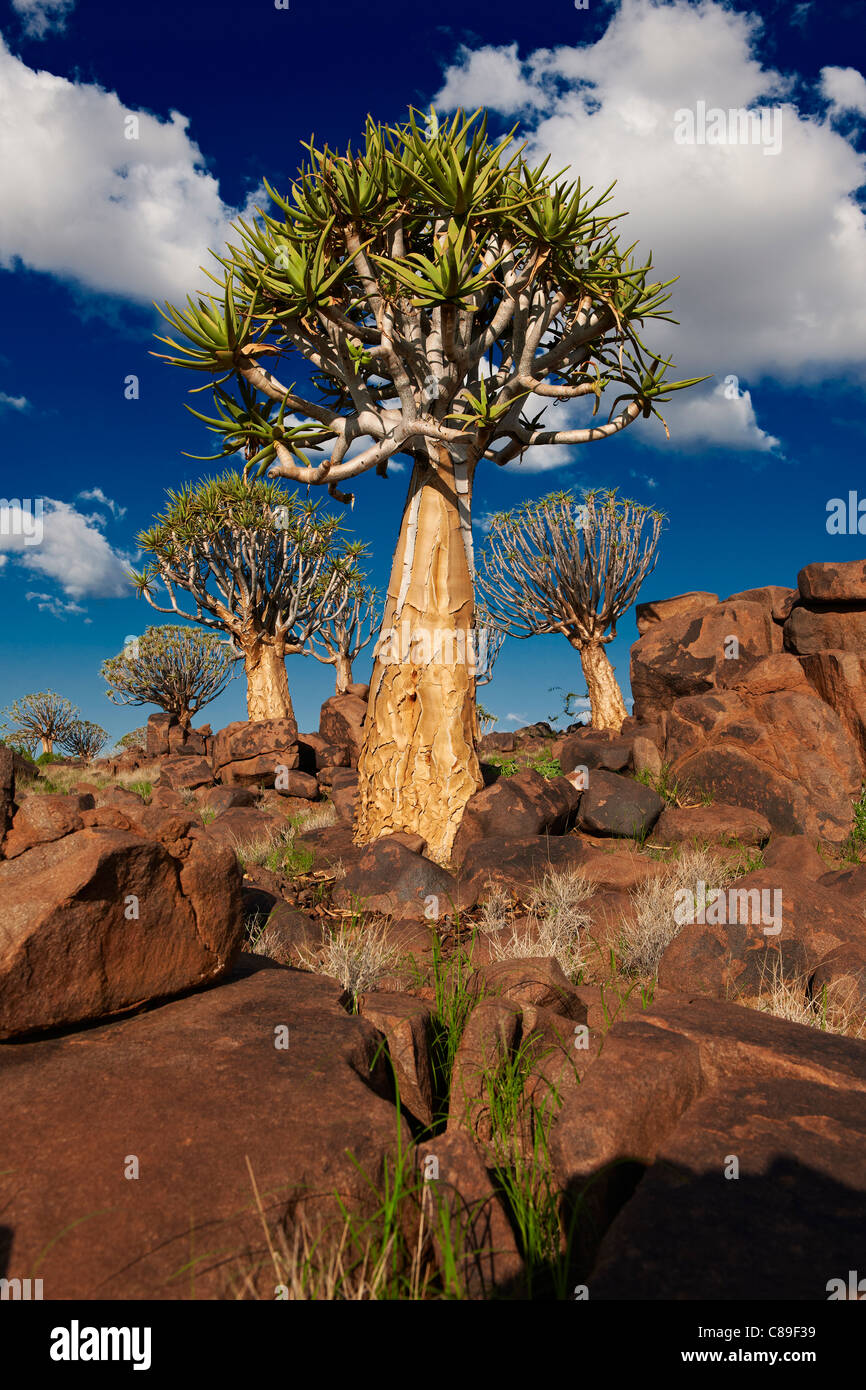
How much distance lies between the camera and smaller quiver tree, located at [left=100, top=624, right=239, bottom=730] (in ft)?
87.2

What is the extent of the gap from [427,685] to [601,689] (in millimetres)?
10491

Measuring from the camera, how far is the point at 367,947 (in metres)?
5.07

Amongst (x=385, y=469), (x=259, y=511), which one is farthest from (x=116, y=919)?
(x=259, y=511)

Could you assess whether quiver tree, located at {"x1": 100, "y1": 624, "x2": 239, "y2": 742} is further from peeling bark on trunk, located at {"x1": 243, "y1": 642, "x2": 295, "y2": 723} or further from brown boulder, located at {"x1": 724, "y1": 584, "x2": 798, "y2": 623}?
brown boulder, located at {"x1": 724, "y1": 584, "x2": 798, "y2": 623}

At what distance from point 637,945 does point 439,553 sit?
5065mm

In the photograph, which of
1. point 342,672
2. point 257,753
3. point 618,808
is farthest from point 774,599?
point 342,672

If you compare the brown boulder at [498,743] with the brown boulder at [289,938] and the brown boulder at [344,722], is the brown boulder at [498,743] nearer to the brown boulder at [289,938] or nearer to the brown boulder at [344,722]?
the brown boulder at [344,722]

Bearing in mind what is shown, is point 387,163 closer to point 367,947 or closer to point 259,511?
point 367,947

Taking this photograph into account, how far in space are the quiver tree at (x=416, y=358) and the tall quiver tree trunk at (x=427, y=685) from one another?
2cm

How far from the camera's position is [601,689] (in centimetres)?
1848

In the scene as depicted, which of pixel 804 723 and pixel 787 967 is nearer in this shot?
pixel 787 967

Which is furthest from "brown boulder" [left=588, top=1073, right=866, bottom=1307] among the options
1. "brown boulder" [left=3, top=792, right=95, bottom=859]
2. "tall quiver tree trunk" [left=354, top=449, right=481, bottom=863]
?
"tall quiver tree trunk" [left=354, top=449, right=481, bottom=863]

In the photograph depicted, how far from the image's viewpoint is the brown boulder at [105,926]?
3182 mm
